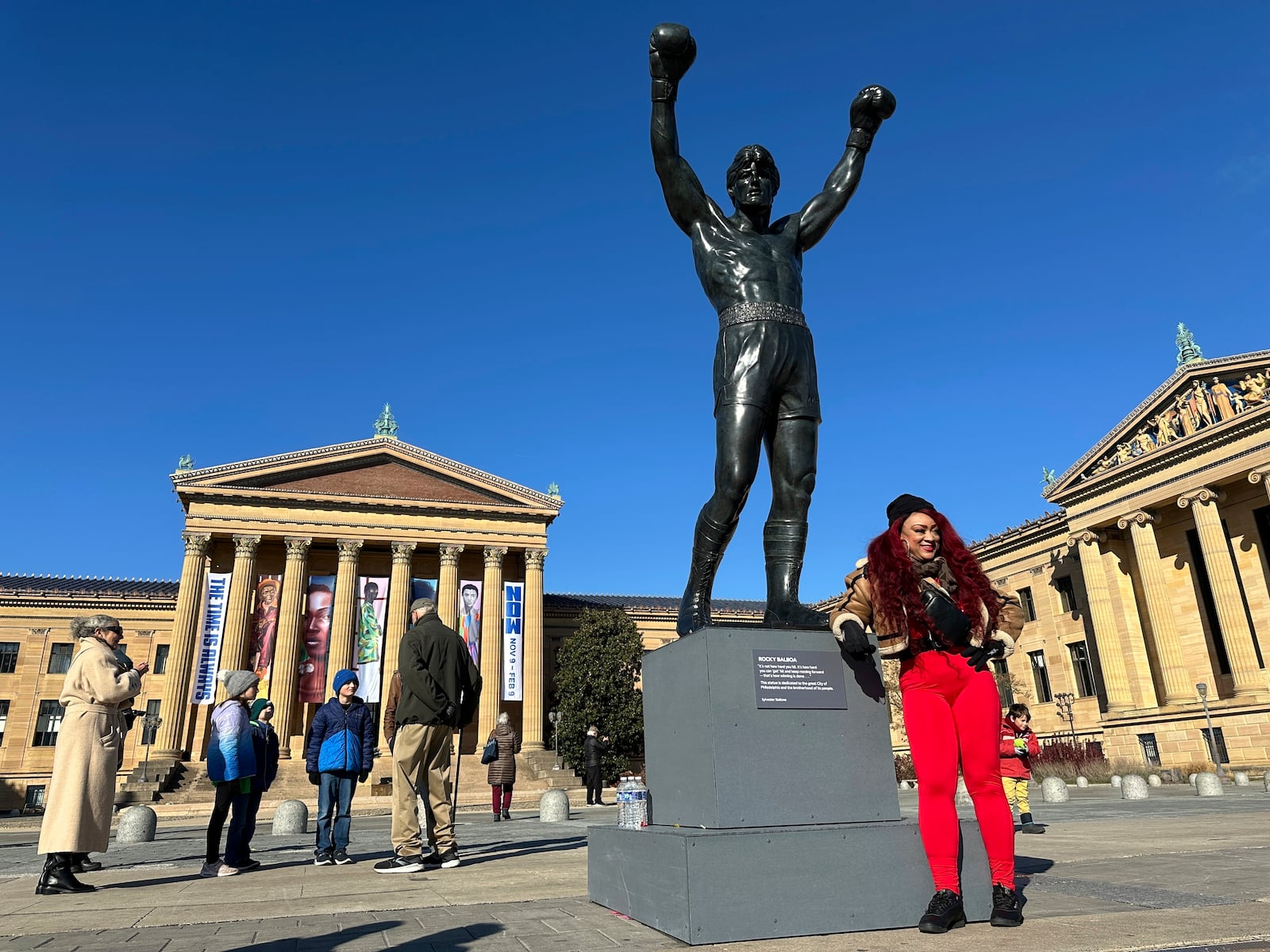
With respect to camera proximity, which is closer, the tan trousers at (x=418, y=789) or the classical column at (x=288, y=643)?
the tan trousers at (x=418, y=789)

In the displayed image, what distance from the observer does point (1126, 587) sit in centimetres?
3841

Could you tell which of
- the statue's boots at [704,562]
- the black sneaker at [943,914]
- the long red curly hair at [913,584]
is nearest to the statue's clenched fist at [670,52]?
the statue's boots at [704,562]

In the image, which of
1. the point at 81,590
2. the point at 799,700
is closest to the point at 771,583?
the point at 799,700

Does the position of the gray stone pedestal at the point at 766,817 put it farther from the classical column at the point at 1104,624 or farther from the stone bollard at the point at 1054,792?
the classical column at the point at 1104,624

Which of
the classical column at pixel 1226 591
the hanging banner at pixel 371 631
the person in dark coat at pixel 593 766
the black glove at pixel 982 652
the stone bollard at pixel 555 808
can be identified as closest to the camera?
the black glove at pixel 982 652

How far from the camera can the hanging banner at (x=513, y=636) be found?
40.3 metres

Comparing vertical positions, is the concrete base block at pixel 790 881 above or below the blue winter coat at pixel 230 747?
below

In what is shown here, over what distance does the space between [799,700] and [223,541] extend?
43377 mm

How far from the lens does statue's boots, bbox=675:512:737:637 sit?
5184mm

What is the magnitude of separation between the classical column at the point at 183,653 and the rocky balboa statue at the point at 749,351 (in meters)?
39.0

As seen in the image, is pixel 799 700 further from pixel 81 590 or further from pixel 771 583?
pixel 81 590

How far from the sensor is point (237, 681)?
26.8 ft

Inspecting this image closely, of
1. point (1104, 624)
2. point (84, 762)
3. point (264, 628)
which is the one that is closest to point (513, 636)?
point (264, 628)

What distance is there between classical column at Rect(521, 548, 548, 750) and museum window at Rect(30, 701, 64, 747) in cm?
2692
